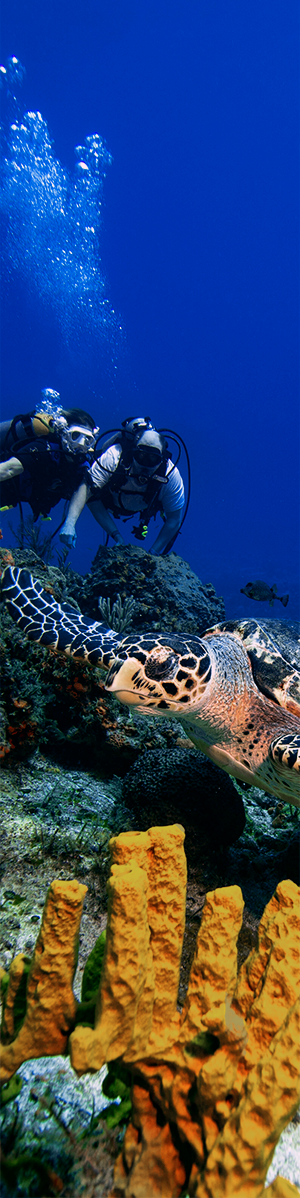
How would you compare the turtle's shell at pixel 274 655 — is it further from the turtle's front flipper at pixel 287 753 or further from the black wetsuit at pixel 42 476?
the black wetsuit at pixel 42 476

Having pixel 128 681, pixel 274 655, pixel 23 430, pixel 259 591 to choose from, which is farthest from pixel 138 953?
pixel 23 430

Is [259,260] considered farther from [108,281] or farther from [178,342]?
[108,281]

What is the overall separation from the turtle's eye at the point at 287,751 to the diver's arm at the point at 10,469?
19.1 ft

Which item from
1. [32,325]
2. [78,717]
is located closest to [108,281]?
[32,325]

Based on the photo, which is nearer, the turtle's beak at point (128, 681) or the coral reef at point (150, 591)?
the turtle's beak at point (128, 681)

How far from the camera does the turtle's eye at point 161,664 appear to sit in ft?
5.64

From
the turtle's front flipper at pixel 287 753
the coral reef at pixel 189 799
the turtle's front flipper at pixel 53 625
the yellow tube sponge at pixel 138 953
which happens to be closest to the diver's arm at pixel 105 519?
the turtle's front flipper at pixel 53 625

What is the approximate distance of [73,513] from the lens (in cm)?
682

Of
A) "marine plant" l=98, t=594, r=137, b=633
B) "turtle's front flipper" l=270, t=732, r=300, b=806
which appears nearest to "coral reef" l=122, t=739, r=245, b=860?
"turtle's front flipper" l=270, t=732, r=300, b=806

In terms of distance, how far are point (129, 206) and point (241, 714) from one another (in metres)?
83.3

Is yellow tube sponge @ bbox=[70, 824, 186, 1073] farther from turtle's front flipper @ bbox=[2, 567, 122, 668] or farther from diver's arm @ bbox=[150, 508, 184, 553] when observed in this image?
diver's arm @ bbox=[150, 508, 184, 553]

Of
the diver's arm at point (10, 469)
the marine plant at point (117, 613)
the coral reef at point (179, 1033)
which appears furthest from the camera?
the diver's arm at point (10, 469)

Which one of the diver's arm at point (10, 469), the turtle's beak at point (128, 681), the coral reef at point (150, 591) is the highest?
the diver's arm at point (10, 469)

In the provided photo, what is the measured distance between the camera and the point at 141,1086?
975 millimetres
